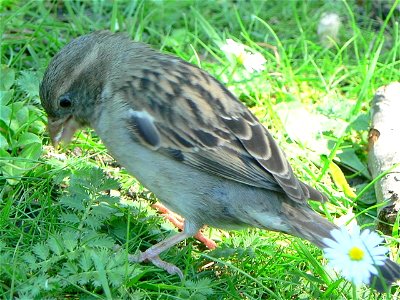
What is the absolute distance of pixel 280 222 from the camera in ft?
14.0

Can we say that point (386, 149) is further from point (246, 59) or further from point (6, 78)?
point (6, 78)

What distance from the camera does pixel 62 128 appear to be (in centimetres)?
469

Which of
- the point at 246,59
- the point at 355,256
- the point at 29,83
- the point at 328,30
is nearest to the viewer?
the point at 355,256

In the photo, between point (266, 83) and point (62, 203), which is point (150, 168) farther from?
point (266, 83)

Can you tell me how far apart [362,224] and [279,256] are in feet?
2.68

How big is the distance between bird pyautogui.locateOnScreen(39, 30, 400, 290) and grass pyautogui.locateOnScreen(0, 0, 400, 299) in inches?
10.2

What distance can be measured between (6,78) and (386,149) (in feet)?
8.45

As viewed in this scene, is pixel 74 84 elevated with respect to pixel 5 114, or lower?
elevated

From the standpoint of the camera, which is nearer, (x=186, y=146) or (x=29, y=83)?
(x=186, y=146)

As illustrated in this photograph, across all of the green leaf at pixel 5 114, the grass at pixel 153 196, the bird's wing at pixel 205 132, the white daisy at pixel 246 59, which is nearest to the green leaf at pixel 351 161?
the grass at pixel 153 196

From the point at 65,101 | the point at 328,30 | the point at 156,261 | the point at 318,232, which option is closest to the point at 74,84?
the point at 65,101

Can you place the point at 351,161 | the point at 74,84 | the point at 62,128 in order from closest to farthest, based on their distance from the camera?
the point at 74,84 → the point at 62,128 → the point at 351,161

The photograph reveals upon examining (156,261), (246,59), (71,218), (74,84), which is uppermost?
(74,84)

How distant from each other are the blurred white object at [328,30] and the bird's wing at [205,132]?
7.95ft
